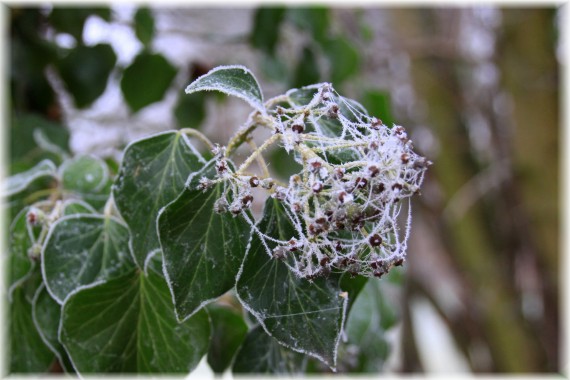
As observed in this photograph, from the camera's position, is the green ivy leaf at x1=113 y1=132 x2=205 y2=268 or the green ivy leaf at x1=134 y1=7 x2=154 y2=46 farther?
the green ivy leaf at x1=134 y1=7 x2=154 y2=46

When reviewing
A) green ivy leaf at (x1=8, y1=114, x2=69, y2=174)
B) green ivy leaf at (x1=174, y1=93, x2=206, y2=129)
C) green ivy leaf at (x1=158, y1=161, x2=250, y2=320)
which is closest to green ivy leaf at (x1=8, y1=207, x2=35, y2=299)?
green ivy leaf at (x1=158, y1=161, x2=250, y2=320)

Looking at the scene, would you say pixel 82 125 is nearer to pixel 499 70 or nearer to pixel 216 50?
pixel 216 50

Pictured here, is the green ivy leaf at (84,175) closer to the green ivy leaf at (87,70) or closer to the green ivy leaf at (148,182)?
the green ivy leaf at (148,182)

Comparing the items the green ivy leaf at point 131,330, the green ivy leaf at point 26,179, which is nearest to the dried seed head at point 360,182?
the green ivy leaf at point 131,330

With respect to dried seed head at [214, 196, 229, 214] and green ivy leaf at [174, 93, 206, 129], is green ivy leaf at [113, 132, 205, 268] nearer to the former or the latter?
dried seed head at [214, 196, 229, 214]

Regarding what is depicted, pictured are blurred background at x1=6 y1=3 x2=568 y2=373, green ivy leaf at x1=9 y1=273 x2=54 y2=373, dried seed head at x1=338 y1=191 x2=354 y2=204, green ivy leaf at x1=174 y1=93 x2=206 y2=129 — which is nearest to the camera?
dried seed head at x1=338 y1=191 x2=354 y2=204

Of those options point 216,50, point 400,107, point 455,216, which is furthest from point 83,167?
point 400,107

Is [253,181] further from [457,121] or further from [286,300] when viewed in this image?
[457,121]
